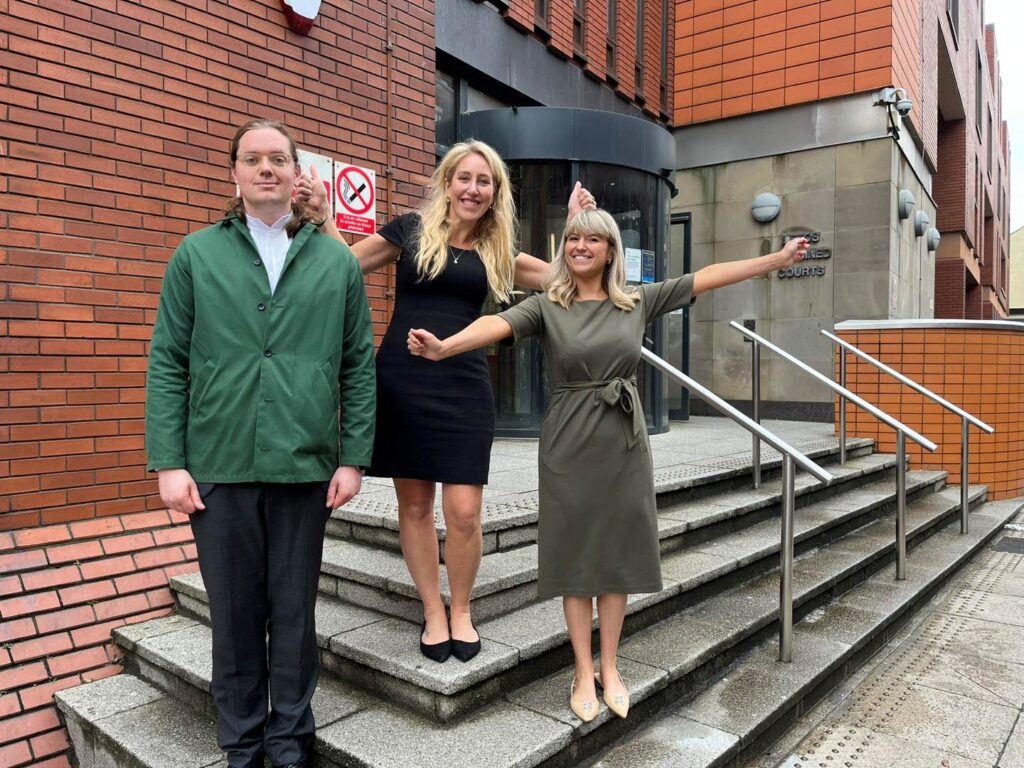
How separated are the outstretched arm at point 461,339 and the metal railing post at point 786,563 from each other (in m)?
1.51

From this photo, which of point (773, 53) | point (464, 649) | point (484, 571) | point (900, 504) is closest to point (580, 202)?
point (484, 571)

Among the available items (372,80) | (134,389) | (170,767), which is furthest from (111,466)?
(372,80)

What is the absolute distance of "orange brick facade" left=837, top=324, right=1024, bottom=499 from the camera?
7.43 metres

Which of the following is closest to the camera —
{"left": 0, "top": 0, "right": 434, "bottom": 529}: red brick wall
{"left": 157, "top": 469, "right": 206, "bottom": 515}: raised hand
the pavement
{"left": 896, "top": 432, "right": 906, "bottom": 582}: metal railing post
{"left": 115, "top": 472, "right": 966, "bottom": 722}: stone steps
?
{"left": 157, "top": 469, "right": 206, "bottom": 515}: raised hand

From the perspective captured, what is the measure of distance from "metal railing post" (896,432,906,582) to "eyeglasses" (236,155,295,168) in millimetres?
3772

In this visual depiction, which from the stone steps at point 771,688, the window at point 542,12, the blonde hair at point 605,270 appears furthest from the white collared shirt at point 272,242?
the window at point 542,12

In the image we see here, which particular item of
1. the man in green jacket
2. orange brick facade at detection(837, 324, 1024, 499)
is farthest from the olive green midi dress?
orange brick facade at detection(837, 324, 1024, 499)

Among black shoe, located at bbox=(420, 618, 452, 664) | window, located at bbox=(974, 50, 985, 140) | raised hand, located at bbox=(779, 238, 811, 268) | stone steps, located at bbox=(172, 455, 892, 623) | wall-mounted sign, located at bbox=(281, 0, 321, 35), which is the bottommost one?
black shoe, located at bbox=(420, 618, 452, 664)

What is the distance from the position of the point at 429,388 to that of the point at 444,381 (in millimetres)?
58

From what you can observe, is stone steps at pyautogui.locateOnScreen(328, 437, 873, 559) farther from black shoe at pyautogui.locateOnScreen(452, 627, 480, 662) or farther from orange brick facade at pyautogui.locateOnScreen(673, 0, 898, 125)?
orange brick facade at pyautogui.locateOnScreen(673, 0, 898, 125)

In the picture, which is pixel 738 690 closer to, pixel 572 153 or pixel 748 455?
pixel 748 455

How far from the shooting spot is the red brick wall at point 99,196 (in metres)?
3.14

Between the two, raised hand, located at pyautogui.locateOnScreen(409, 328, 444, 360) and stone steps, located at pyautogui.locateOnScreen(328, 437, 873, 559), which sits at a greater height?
raised hand, located at pyautogui.locateOnScreen(409, 328, 444, 360)

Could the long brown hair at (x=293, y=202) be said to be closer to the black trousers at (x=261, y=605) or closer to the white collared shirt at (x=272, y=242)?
the white collared shirt at (x=272, y=242)
